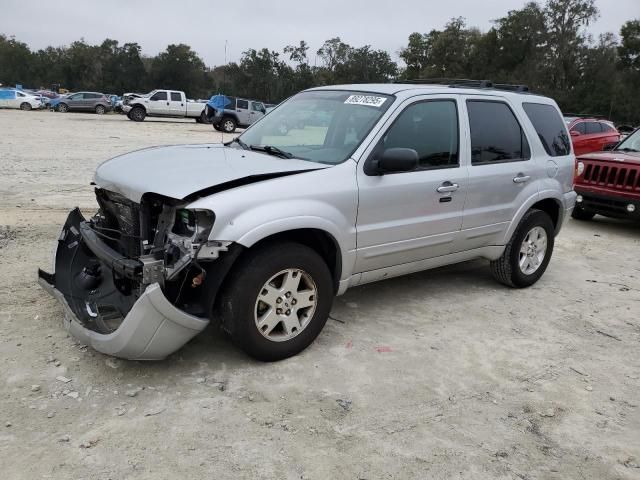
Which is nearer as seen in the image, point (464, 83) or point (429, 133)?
point (429, 133)

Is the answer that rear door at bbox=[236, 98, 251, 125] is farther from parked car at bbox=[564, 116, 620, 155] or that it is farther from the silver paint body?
the silver paint body

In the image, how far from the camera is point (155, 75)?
257 ft

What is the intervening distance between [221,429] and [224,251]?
100 cm

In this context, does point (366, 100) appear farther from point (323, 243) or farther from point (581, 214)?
point (581, 214)

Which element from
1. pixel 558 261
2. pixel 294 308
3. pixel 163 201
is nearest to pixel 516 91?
pixel 558 261

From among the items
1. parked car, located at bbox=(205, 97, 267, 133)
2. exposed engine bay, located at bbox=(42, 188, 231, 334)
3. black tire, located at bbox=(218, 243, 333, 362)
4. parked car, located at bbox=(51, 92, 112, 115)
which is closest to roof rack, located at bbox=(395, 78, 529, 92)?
black tire, located at bbox=(218, 243, 333, 362)

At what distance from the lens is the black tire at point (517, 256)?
17.7 feet

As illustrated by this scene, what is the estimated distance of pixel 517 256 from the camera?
5480 millimetres

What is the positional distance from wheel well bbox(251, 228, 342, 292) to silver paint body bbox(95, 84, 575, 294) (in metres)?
0.05

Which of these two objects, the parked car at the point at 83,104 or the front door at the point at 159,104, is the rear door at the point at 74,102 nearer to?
the parked car at the point at 83,104

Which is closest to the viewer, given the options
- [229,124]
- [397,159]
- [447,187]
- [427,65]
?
[397,159]

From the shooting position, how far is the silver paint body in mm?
3439

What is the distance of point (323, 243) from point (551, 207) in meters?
3.09

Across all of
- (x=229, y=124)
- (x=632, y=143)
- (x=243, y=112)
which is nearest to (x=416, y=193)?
(x=632, y=143)
